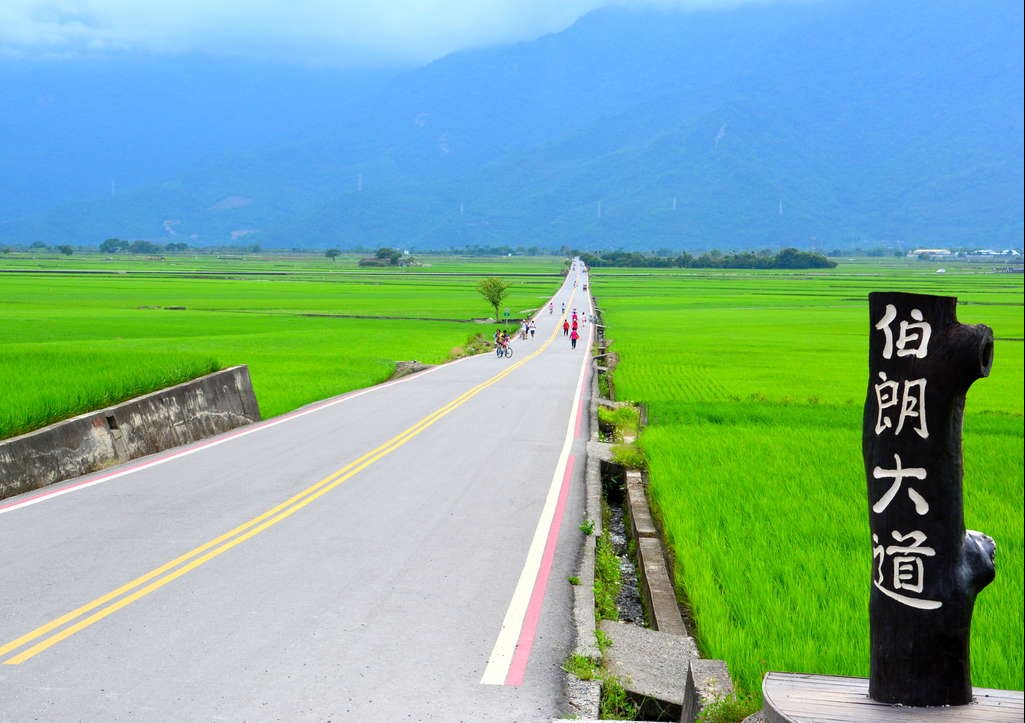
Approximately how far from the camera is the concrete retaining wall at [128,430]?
12.6m

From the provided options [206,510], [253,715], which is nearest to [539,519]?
[206,510]

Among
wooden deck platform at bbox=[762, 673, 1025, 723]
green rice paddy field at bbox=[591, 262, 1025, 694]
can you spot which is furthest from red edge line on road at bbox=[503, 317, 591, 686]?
wooden deck platform at bbox=[762, 673, 1025, 723]

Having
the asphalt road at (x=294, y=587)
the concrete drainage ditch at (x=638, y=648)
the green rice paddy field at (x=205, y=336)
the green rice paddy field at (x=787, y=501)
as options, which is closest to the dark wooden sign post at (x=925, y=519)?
the concrete drainage ditch at (x=638, y=648)

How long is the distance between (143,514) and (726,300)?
91.8m

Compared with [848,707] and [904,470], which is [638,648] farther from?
[904,470]

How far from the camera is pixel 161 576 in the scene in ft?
28.5

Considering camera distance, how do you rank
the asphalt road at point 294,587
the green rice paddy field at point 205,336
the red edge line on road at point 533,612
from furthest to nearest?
1. the green rice paddy field at point 205,336
2. the red edge line on road at point 533,612
3. the asphalt road at point 294,587

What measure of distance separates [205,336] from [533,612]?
3844cm

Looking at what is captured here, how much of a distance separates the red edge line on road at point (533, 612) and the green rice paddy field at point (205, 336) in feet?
24.4

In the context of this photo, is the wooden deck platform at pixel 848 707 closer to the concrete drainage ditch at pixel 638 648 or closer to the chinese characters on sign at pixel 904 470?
the chinese characters on sign at pixel 904 470

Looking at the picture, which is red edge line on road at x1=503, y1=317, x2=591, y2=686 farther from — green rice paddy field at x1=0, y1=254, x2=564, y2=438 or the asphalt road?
green rice paddy field at x1=0, y1=254, x2=564, y2=438

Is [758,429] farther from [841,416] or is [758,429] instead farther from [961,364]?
[961,364]

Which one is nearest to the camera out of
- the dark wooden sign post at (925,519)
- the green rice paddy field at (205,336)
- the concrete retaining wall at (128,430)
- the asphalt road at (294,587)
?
the dark wooden sign post at (925,519)

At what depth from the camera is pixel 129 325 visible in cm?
4219
